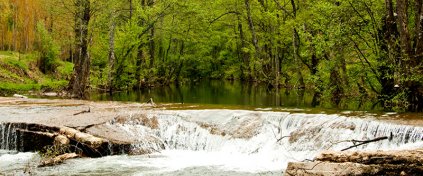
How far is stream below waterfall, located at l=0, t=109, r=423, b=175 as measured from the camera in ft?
40.1

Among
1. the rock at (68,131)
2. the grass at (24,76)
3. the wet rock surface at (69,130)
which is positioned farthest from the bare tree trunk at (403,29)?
the grass at (24,76)

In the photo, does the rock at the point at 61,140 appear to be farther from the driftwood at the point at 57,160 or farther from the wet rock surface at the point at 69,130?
the driftwood at the point at 57,160

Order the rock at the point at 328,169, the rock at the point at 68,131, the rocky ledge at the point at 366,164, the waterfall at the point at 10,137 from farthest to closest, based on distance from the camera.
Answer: the waterfall at the point at 10,137 → the rock at the point at 68,131 → the rock at the point at 328,169 → the rocky ledge at the point at 366,164

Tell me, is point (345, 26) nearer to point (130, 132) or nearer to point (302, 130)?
point (302, 130)

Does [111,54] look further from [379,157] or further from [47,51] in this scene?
[379,157]

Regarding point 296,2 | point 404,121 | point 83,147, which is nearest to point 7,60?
point 296,2

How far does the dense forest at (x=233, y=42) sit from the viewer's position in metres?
17.4

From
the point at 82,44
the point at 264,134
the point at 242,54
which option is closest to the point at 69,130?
the point at 264,134

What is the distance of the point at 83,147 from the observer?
46.2 feet

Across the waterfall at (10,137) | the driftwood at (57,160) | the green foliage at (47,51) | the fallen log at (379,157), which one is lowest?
the driftwood at (57,160)

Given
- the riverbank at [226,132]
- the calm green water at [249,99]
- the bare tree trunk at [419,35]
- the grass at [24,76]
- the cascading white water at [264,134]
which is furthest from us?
the grass at [24,76]

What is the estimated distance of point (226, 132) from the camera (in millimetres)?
15438

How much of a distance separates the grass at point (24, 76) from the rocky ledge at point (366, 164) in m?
23.2

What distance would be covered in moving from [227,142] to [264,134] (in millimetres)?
Result: 1156
